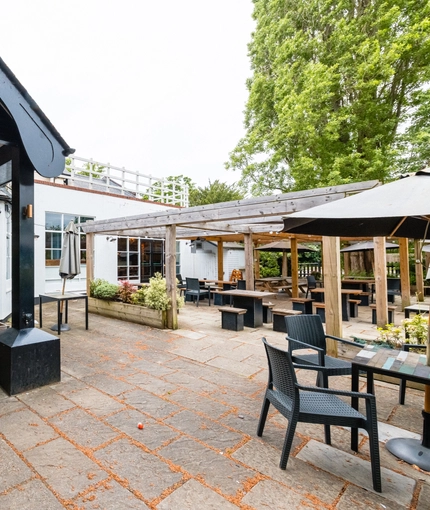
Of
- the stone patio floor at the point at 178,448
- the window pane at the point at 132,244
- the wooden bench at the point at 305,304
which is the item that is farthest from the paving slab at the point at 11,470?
the window pane at the point at 132,244

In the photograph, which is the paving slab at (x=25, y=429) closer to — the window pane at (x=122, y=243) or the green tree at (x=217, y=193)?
the window pane at (x=122, y=243)

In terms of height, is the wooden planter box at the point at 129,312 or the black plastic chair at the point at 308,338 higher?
the black plastic chair at the point at 308,338

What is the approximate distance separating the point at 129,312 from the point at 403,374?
19.2ft

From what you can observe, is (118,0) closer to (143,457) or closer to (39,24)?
(39,24)

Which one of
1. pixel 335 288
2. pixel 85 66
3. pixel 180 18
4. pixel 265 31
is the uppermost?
pixel 265 31

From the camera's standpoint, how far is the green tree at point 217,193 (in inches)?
867

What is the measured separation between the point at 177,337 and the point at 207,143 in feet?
86.6

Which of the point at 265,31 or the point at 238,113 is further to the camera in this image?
the point at 238,113

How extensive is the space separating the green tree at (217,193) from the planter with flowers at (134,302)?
50.4ft

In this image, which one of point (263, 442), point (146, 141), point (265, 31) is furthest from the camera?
point (146, 141)

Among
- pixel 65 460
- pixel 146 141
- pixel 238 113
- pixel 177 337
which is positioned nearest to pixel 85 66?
pixel 238 113

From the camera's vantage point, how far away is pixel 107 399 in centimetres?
292

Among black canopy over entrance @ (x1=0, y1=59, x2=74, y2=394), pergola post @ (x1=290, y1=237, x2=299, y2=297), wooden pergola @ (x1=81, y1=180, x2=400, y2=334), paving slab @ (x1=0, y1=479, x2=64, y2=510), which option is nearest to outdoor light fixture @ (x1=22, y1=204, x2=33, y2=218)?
black canopy over entrance @ (x1=0, y1=59, x2=74, y2=394)

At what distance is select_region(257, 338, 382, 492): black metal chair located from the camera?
1.78m
